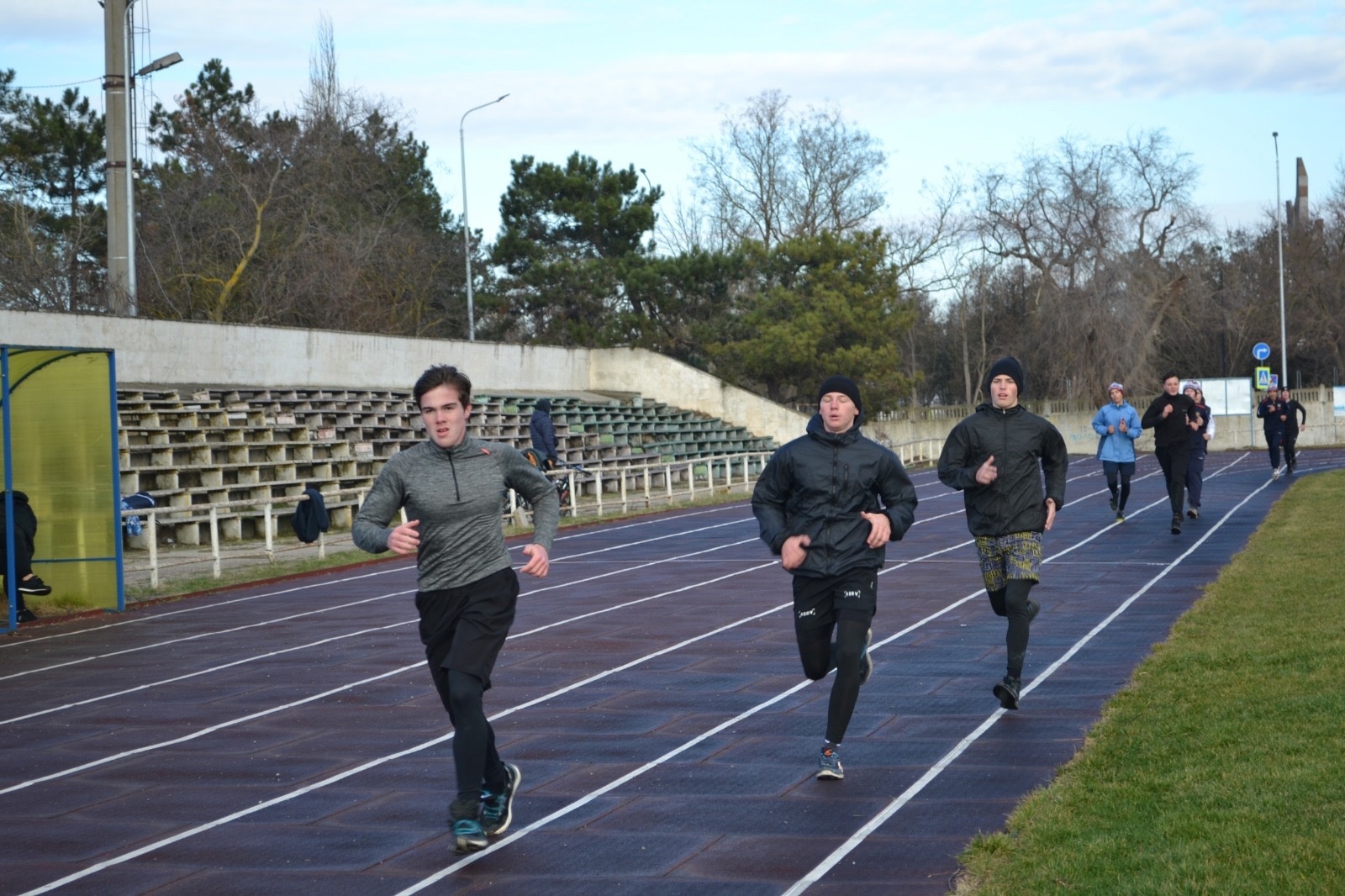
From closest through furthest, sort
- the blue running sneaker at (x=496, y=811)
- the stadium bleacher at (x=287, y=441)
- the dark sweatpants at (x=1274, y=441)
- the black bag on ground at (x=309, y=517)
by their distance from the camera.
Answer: the blue running sneaker at (x=496, y=811)
the black bag on ground at (x=309, y=517)
the stadium bleacher at (x=287, y=441)
the dark sweatpants at (x=1274, y=441)

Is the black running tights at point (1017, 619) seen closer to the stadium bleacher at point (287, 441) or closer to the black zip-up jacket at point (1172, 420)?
the black zip-up jacket at point (1172, 420)

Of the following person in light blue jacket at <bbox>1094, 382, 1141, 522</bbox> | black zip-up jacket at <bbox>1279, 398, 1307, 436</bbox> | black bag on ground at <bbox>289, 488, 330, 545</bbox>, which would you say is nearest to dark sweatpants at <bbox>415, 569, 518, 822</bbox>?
black bag on ground at <bbox>289, 488, 330, 545</bbox>

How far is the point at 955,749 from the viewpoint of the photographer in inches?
293

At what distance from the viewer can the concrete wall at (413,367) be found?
1132 inches

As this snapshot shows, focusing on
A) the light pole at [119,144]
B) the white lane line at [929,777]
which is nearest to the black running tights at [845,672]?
the white lane line at [929,777]

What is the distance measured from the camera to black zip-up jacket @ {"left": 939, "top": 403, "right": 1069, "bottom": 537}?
8484 mm

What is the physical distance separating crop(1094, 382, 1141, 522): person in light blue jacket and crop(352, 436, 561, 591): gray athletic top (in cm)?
1293

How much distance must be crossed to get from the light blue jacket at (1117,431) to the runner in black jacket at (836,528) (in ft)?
39.1

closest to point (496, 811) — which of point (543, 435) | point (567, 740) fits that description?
point (567, 740)

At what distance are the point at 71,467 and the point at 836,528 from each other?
410 inches

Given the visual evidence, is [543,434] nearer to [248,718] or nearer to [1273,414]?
[1273,414]

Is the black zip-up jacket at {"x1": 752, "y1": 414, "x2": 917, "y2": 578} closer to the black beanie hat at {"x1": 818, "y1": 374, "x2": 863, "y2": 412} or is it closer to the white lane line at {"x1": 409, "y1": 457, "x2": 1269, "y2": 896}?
the black beanie hat at {"x1": 818, "y1": 374, "x2": 863, "y2": 412}

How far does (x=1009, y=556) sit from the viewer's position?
849 centimetres

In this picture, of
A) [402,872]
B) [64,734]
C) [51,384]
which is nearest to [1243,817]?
[402,872]
